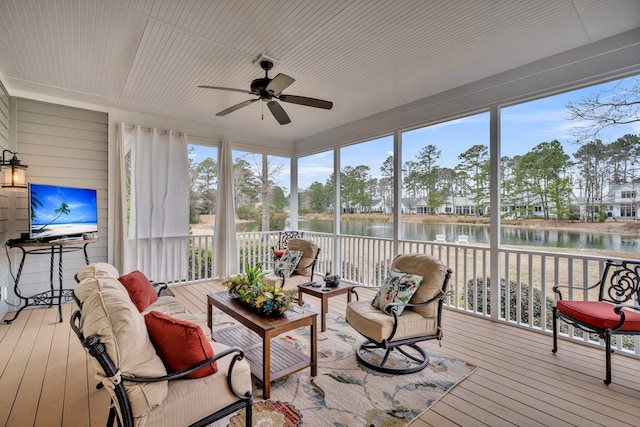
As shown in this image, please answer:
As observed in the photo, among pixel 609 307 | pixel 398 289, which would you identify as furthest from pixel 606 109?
pixel 398 289

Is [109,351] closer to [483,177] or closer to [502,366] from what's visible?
[502,366]

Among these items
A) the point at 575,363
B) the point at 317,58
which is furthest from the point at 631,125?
the point at 317,58

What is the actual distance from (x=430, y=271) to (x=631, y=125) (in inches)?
98.7

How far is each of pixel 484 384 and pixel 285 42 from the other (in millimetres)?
3584

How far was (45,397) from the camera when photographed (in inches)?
88.0

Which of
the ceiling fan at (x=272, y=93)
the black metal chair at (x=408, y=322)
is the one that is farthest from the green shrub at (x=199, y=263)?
the black metal chair at (x=408, y=322)

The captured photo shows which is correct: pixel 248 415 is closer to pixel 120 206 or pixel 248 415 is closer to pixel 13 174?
pixel 13 174

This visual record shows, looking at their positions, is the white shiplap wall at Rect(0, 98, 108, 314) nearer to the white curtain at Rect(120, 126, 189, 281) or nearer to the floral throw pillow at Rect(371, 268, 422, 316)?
the white curtain at Rect(120, 126, 189, 281)

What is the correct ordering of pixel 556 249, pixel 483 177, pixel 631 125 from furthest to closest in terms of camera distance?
pixel 483 177, pixel 556 249, pixel 631 125

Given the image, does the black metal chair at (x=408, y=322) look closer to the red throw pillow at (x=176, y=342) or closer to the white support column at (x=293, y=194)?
the red throw pillow at (x=176, y=342)

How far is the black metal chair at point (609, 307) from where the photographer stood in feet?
7.84

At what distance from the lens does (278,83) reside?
2.84 metres

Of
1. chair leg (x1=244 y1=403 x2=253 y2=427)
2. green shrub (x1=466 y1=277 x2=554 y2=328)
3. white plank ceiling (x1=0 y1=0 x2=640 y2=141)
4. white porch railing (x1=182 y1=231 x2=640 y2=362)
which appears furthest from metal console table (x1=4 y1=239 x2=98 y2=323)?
green shrub (x1=466 y1=277 x2=554 y2=328)

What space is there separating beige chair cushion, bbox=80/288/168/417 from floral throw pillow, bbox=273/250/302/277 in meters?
2.91
